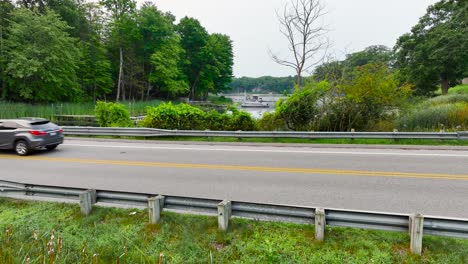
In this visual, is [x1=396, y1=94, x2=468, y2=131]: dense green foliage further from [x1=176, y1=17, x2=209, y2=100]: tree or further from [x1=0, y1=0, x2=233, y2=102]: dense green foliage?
[x1=176, y1=17, x2=209, y2=100]: tree

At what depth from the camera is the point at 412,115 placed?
1313 centimetres

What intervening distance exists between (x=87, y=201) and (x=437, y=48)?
45.2 meters

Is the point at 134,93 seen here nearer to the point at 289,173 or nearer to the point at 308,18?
the point at 308,18

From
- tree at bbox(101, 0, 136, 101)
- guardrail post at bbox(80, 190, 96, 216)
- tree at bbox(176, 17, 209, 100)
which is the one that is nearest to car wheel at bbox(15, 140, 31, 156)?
guardrail post at bbox(80, 190, 96, 216)

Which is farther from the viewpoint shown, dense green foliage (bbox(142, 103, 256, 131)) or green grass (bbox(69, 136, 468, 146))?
dense green foliage (bbox(142, 103, 256, 131))

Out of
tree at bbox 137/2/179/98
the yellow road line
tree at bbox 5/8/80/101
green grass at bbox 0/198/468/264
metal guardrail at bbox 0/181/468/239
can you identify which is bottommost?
green grass at bbox 0/198/468/264

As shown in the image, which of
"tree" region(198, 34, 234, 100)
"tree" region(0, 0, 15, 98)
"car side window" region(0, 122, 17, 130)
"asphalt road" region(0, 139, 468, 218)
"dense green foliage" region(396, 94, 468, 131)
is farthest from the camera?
"tree" region(198, 34, 234, 100)

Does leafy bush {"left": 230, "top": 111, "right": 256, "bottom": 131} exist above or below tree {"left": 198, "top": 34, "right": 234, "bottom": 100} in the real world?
below

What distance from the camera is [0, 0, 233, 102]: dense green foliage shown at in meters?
25.8

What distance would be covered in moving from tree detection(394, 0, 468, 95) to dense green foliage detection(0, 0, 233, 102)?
35987 mm

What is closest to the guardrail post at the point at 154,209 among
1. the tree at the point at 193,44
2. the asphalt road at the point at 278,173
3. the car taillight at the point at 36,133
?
the asphalt road at the point at 278,173

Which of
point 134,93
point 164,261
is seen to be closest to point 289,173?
point 164,261

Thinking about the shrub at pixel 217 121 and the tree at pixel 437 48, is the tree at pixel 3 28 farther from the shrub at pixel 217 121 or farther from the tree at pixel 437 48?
the tree at pixel 437 48

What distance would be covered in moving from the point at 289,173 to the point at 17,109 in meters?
24.1
